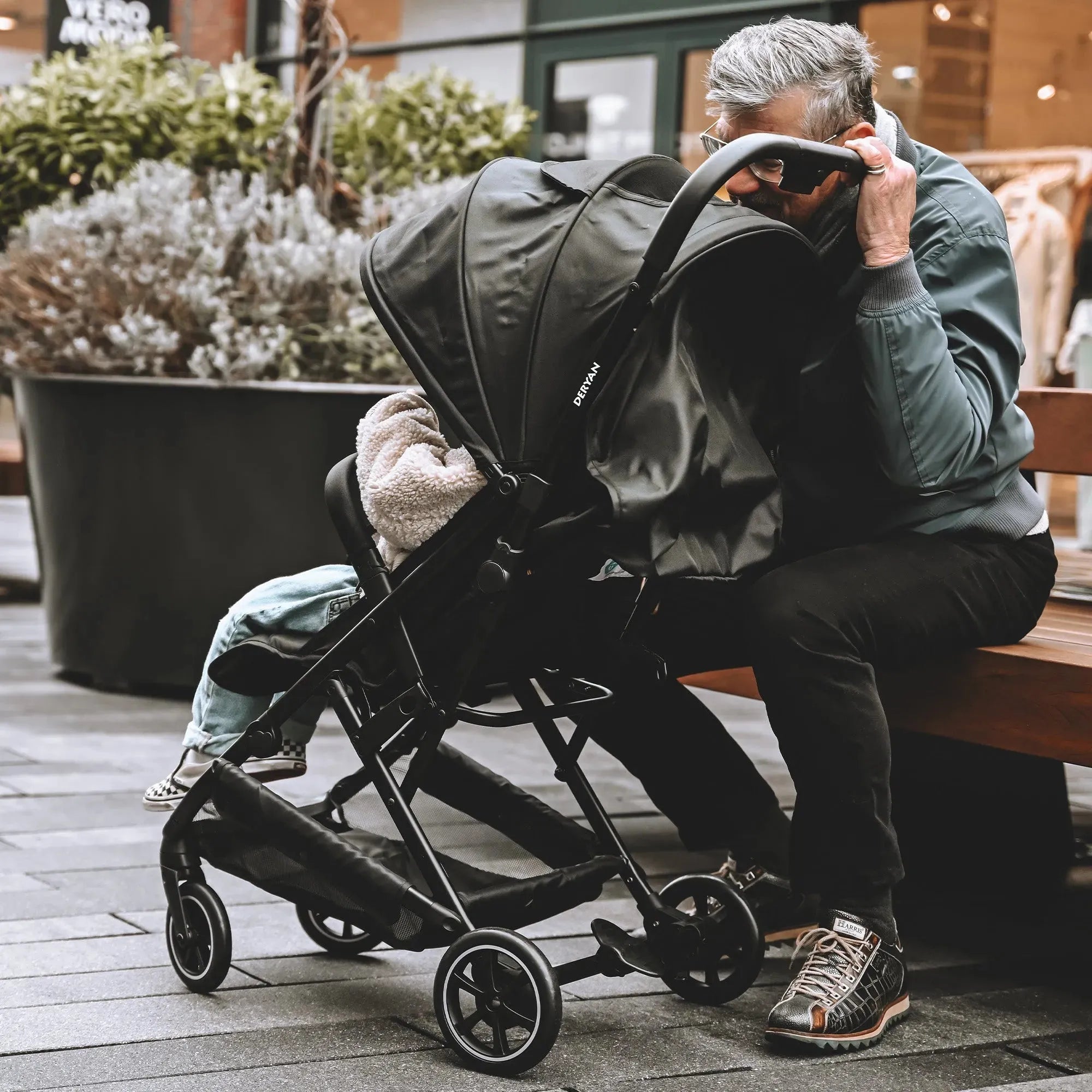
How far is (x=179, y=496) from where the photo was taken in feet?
17.1

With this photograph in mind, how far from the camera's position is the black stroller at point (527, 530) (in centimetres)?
241

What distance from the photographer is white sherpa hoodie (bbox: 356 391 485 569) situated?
251cm

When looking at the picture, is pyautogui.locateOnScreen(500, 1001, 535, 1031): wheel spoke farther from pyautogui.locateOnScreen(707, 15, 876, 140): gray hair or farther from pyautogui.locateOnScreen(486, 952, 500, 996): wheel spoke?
pyautogui.locateOnScreen(707, 15, 876, 140): gray hair

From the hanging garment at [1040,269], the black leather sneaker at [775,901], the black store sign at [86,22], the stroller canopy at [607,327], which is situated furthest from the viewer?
the black store sign at [86,22]

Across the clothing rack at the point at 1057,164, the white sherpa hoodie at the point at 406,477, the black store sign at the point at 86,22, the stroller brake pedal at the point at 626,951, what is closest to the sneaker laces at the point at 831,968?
the stroller brake pedal at the point at 626,951

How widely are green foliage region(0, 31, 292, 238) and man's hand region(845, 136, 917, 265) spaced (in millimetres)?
3966

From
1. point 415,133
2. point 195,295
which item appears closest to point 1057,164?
point 415,133

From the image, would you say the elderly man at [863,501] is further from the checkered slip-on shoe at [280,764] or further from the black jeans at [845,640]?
the checkered slip-on shoe at [280,764]

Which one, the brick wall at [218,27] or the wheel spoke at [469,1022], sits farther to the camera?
the brick wall at [218,27]

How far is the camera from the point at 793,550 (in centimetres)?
295

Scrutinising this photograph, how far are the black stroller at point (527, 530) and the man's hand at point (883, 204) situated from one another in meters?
0.04

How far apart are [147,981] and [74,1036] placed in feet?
0.98

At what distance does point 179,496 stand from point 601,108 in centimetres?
590

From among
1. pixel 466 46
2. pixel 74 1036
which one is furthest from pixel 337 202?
pixel 466 46
